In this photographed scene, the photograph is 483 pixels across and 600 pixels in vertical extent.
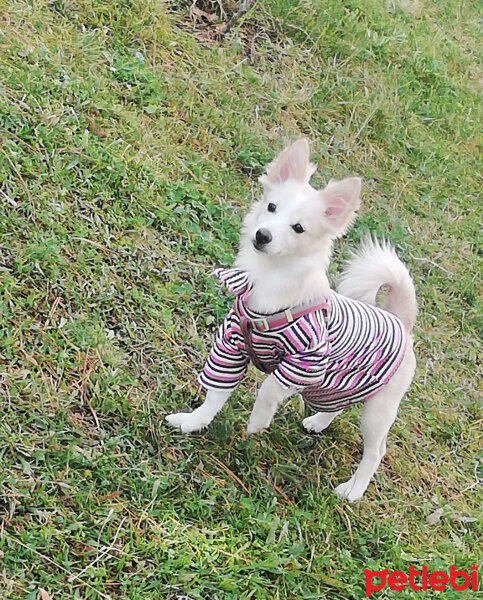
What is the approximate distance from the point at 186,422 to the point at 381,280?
97 centimetres

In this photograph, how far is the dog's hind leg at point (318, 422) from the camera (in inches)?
133

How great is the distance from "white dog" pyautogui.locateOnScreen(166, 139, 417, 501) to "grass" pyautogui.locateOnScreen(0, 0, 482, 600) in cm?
33

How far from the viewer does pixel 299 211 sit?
271cm

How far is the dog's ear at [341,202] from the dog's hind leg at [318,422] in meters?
0.99

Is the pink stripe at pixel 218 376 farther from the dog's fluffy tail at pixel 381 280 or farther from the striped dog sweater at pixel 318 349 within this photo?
the dog's fluffy tail at pixel 381 280

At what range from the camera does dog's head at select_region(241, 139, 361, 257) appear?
268 cm

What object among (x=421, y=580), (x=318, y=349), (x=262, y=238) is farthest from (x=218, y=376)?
(x=421, y=580)

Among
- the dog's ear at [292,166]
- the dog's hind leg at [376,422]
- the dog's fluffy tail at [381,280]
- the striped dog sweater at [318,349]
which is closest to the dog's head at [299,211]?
the dog's ear at [292,166]

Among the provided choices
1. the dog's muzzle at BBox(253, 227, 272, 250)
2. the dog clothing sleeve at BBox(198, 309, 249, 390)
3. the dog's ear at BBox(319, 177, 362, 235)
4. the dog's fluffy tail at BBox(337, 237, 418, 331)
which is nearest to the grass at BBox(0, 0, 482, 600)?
the dog clothing sleeve at BBox(198, 309, 249, 390)

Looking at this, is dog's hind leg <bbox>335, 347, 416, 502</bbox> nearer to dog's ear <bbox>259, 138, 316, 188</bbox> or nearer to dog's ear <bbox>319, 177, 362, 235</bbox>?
dog's ear <bbox>319, 177, 362, 235</bbox>

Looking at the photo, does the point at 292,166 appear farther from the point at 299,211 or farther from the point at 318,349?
the point at 318,349

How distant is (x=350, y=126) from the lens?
206 inches

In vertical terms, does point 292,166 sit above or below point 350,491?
above

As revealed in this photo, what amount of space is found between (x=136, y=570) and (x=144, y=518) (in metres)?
0.19
